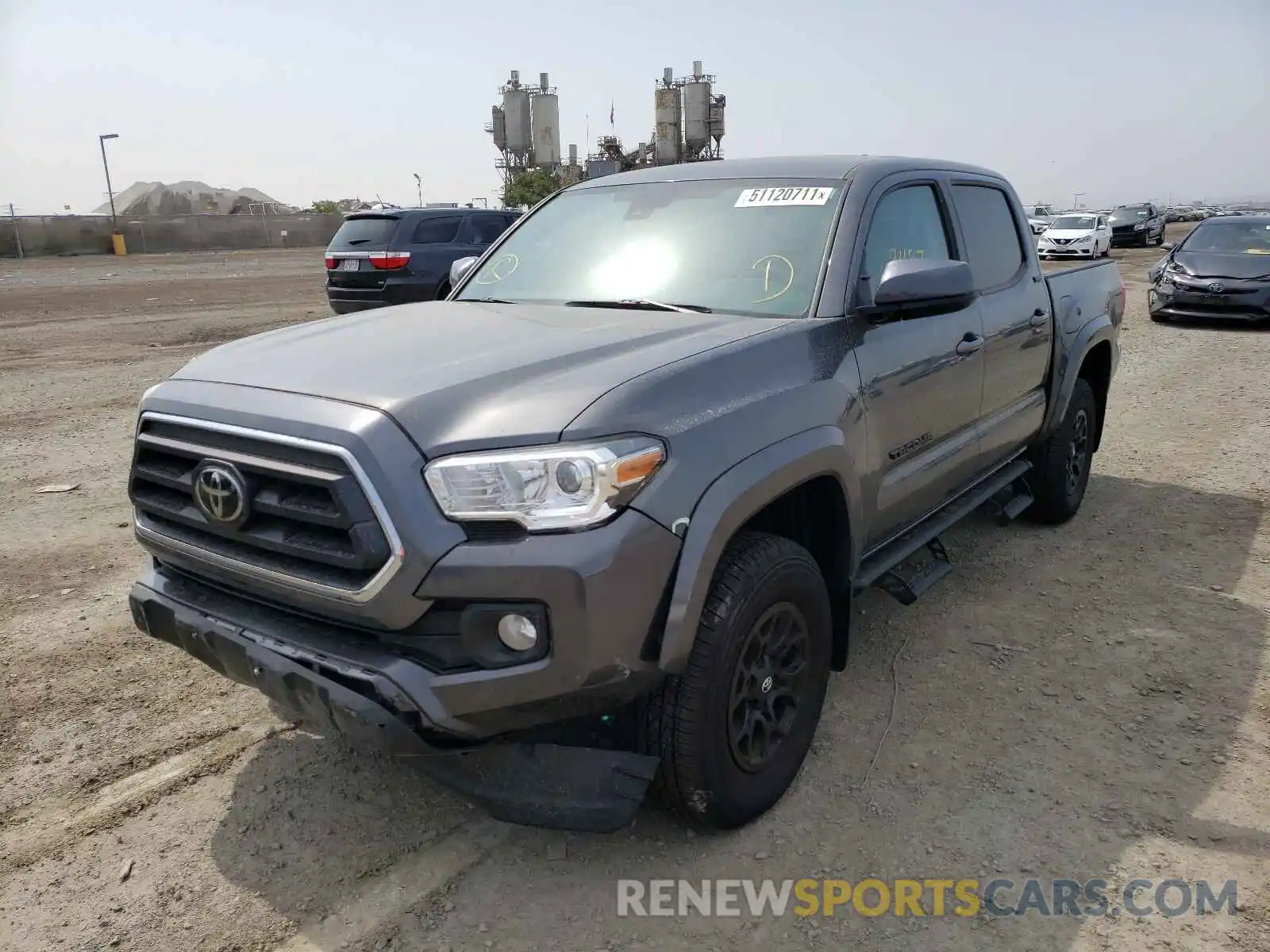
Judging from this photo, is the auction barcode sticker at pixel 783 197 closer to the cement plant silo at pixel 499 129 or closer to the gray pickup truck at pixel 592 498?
the gray pickup truck at pixel 592 498

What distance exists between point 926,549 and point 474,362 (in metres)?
2.91

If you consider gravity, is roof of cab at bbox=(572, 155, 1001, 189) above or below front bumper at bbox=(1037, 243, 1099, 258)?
above

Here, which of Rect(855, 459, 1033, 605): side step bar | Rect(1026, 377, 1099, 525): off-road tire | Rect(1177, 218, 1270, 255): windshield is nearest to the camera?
Rect(855, 459, 1033, 605): side step bar

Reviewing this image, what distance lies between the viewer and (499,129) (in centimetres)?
8594

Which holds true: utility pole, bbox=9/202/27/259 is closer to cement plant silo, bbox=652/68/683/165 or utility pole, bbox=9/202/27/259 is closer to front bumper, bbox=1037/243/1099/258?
front bumper, bbox=1037/243/1099/258

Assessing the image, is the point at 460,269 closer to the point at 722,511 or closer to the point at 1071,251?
the point at 722,511

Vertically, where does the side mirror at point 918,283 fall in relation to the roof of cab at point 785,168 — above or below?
below

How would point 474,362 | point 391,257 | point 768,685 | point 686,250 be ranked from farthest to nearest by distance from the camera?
point 391,257 → point 686,250 → point 768,685 → point 474,362

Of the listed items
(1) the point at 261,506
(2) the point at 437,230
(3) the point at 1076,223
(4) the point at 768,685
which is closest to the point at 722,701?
(4) the point at 768,685

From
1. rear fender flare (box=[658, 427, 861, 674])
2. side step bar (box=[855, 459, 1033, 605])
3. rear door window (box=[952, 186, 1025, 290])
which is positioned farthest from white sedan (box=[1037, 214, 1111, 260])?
rear fender flare (box=[658, 427, 861, 674])

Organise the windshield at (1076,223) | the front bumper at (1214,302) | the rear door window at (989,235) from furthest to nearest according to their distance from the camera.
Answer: the windshield at (1076,223) < the front bumper at (1214,302) < the rear door window at (989,235)

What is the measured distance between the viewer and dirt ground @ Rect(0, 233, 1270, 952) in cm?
251

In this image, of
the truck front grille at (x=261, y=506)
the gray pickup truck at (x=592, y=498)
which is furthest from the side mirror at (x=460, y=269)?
the truck front grille at (x=261, y=506)

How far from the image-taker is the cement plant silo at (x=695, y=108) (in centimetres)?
8319
